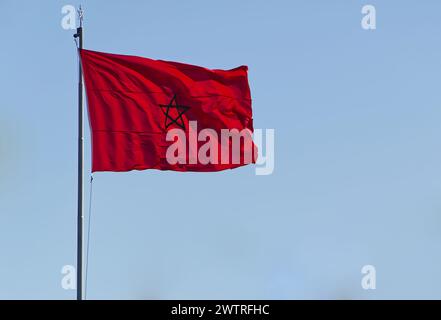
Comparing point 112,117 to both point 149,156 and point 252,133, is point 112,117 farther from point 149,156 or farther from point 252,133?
point 252,133

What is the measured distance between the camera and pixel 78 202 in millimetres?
46562

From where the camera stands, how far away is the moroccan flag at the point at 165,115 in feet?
162

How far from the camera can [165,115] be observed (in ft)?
167

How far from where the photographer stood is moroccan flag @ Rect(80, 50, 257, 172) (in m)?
49.5
